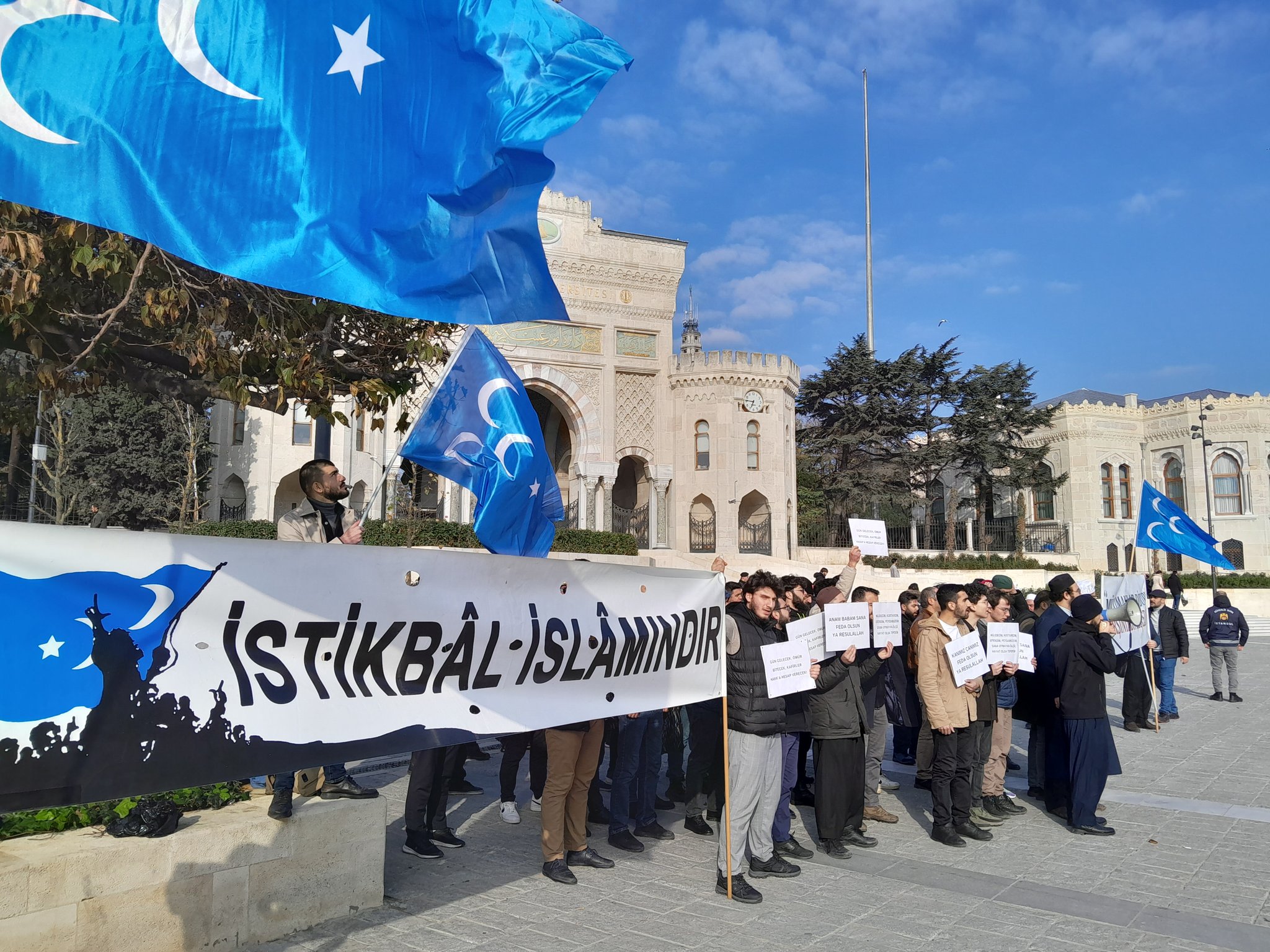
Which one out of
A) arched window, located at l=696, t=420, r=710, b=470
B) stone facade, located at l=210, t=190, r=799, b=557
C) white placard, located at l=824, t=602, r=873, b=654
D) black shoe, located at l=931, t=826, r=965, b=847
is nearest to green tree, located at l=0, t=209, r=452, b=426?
white placard, located at l=824, t=602, r=873, b=654

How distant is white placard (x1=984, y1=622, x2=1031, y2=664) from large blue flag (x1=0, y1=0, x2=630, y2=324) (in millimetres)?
5036

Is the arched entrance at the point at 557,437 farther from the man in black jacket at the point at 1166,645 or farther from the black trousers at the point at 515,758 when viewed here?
the black trousers at the point at 515,758

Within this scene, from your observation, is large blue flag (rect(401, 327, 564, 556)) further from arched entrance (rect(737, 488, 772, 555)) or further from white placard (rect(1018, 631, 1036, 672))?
arched entrance (rect(737, 488, 772, 555))

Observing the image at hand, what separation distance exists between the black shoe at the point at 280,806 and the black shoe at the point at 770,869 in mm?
2974

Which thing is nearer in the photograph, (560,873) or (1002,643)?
(560,873)

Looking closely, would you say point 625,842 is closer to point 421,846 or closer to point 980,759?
point 421,846

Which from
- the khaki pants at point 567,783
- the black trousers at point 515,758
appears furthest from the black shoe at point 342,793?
the black trousers at point 515,758

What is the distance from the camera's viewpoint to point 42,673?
290 cm

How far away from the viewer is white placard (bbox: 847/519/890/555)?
809 centimetres

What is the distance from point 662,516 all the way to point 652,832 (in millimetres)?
29716

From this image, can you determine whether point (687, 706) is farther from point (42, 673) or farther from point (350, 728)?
point (42, 673)

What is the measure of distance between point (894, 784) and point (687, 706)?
8.38ft

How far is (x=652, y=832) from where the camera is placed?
6852 mm

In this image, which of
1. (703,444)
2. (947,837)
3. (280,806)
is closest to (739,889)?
(947,837)
